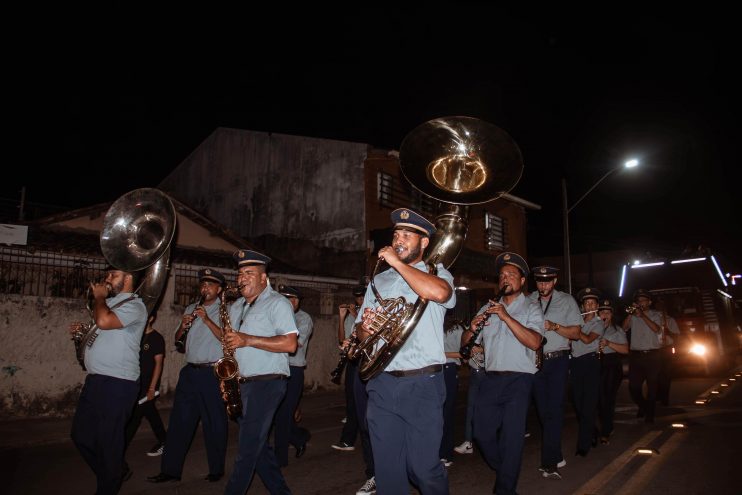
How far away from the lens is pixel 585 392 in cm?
708

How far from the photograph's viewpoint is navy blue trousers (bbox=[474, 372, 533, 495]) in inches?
195

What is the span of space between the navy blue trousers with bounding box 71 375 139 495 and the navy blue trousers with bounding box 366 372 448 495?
84.4 inches

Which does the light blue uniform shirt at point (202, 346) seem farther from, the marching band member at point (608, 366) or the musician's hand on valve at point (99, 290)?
the marching band member at point (608, 366)

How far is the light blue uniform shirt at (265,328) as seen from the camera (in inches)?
186

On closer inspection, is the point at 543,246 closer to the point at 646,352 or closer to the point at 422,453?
the point at 646,352

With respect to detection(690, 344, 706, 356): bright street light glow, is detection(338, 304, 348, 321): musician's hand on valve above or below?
above

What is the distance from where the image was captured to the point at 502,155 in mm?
6031

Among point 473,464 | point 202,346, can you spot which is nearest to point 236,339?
point 202,346

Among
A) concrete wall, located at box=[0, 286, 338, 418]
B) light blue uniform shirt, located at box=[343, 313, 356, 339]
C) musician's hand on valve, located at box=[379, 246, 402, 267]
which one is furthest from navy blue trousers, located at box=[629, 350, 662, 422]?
concrete wall, located at box=[0, 286, 338, 418]

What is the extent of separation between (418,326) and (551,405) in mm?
3128

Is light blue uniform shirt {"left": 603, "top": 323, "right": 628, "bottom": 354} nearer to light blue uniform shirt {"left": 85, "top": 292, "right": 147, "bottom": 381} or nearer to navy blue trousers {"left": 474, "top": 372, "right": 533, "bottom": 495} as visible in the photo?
navy blue trousers {"left": 474, "top": 372, "right": 533, "bottom": 495}

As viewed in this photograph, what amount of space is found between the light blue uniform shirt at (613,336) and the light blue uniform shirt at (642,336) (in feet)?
3.73

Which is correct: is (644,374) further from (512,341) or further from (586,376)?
(512,341)

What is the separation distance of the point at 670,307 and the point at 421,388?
15393mm
